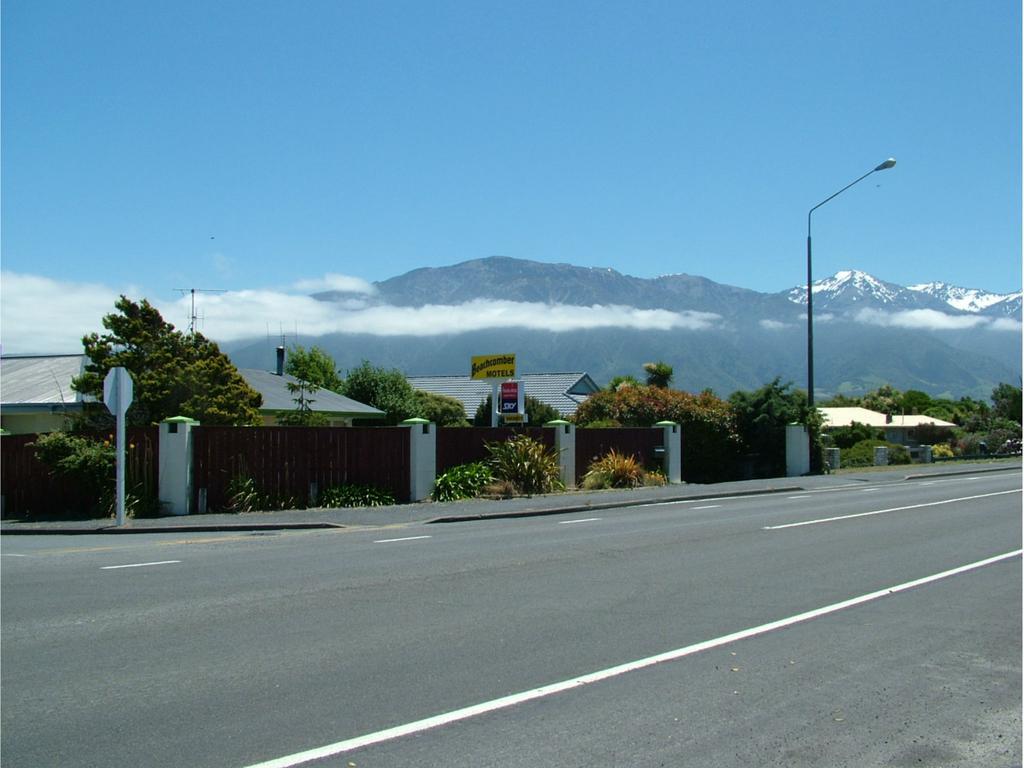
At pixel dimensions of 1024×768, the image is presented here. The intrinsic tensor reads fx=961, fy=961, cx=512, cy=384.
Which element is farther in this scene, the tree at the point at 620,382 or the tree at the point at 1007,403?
the tree at the point at 1007,403

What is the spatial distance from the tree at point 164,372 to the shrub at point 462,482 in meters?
7.07

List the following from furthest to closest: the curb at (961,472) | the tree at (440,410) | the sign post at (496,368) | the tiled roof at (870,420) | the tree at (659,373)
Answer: the tiled roof at (870,420), the tree at (659,373), the tree at (440,410), the curb at (961,472), the sign post at (496,368)

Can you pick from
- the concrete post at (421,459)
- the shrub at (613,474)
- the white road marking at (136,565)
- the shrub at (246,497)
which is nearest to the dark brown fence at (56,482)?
the shrub at (246,497)

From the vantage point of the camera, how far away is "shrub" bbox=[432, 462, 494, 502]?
22.7 meters

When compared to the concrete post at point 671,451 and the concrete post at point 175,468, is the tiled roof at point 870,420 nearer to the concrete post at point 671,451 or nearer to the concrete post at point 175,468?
the concrete post at point 671,451

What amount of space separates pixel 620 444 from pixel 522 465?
4.84m

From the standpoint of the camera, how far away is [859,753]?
5.43 meters

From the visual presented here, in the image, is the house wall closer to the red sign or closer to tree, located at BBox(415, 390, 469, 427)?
the red sign

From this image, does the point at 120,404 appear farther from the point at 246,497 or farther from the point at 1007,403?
the point at 1007,403

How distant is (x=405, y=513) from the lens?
19953 millimetres

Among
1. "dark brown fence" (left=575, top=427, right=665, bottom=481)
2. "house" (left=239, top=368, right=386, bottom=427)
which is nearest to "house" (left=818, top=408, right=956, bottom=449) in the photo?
"house" (left=239, top=368, right=386, bottom=427)

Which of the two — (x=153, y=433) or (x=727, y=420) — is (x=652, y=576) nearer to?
(x=153, y=433)

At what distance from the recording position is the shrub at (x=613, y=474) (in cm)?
2614

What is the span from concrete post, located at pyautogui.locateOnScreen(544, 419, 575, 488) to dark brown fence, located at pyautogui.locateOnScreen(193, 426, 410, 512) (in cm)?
491
